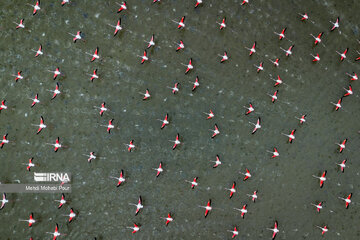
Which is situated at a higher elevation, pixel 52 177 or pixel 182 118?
pixel 182 118

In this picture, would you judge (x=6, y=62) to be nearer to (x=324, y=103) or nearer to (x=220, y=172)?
(x=220, y=172)

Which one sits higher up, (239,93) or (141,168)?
(239,93)

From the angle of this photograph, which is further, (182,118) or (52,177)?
(182,118)

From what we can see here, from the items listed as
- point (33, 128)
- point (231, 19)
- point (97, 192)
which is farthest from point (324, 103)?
point (33, 128)
